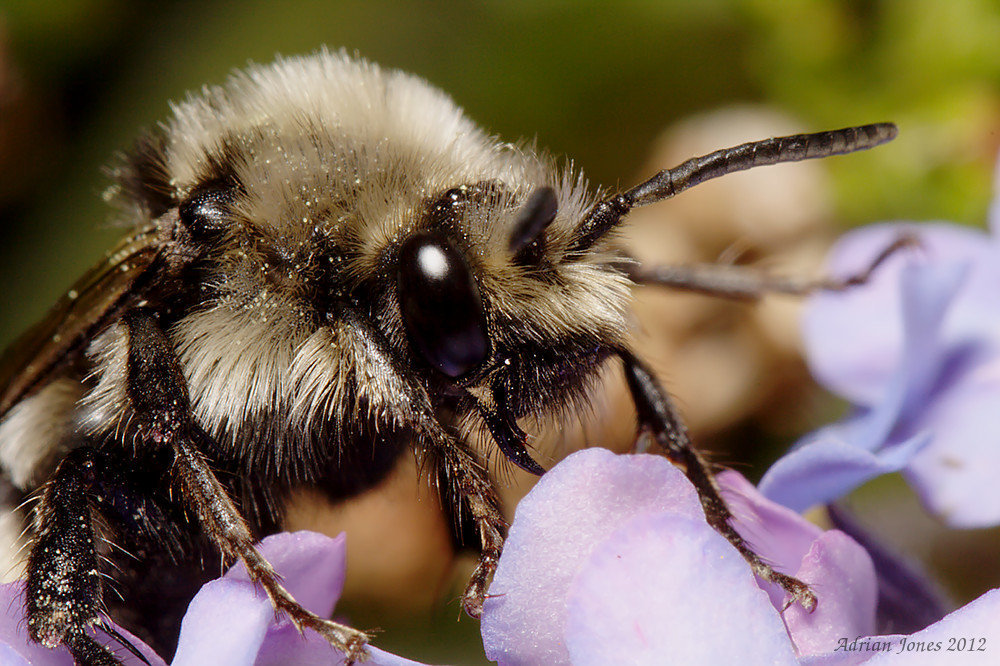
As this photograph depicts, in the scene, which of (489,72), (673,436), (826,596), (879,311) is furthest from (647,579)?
(489,72)

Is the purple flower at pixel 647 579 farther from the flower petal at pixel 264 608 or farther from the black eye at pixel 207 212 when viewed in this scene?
the black eye at pixel 207 212

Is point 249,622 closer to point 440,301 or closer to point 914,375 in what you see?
point 440,301

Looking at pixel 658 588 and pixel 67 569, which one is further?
pixel 67 569

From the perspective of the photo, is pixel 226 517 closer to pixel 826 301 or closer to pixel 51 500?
pixel 51 500

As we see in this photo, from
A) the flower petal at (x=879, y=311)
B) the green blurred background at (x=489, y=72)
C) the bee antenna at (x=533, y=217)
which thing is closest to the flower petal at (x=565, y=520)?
the bee antenna at (x=533, y=217)

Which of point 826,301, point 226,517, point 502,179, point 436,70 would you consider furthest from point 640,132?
point 226,517
